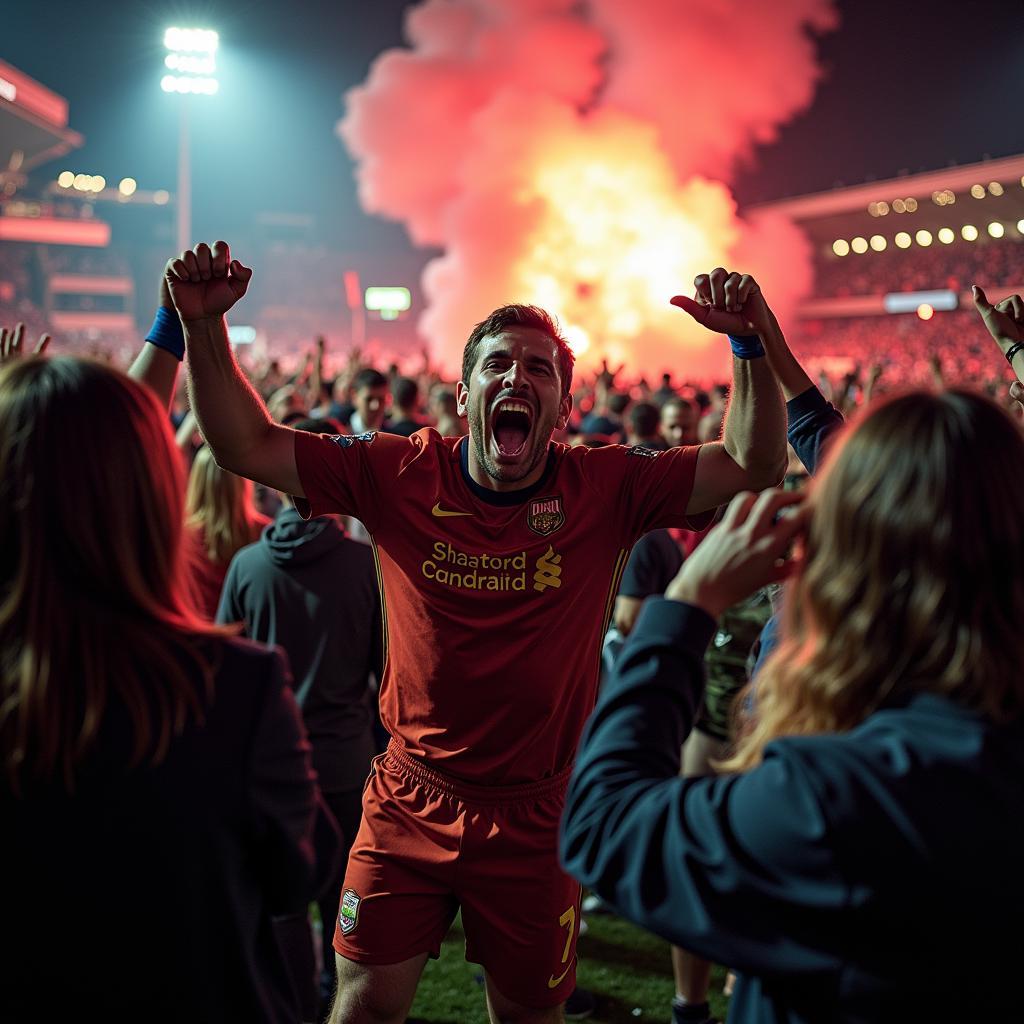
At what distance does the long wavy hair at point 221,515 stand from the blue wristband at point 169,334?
147 centimetres

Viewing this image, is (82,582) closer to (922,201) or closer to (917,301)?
(917,301)

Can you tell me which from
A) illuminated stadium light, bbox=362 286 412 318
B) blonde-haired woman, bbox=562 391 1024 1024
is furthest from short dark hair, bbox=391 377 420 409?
illuminated stadium light, bbox=362 286 412 318

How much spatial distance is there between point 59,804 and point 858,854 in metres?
1.07

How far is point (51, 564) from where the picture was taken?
1.46 metres

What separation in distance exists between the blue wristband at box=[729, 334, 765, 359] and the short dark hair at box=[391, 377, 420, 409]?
5354mm

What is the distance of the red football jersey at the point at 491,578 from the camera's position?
282 centimetres

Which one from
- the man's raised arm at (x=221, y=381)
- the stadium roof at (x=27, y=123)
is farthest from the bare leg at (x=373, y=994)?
the stadium roof at (x=27, y=123)

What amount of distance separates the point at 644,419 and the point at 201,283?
14.0 feet

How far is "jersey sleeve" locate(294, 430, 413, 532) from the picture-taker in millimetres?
2990

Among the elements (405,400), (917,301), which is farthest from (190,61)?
(405,400)

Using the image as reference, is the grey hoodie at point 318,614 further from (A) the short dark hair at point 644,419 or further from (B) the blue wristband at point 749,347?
(A) the short dark hair at point 644,419

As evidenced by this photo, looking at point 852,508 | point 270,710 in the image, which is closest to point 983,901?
point 852,508

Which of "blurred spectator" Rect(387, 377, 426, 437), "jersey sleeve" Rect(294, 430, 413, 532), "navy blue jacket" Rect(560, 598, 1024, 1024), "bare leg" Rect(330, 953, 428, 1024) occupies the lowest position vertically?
"bare leg" Rect(330, 953, 428, 1024)

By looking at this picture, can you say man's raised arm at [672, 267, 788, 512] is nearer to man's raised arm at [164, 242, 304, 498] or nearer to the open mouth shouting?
the open mouth shouting
